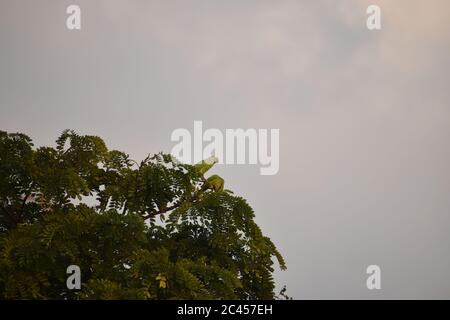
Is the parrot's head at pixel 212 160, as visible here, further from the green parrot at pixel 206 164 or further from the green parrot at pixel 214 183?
the green parrot at pixel 214 183

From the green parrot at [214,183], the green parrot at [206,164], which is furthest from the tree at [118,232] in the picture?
the green parrot at [206,164]

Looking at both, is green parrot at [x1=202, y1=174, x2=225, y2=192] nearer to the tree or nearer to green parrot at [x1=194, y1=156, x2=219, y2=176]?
the tree

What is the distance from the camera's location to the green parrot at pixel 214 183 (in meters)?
5.65

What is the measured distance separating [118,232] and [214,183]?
1.79m

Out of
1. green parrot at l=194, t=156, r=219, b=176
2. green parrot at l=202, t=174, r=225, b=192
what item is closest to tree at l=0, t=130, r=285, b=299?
green parrot at l=202, t=174, r=225, b=192

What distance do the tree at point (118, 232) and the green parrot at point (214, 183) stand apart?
48 millimetres

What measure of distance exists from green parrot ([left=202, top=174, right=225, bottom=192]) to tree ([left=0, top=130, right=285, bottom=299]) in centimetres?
5

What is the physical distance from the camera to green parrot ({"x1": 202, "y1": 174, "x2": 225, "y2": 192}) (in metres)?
5.65

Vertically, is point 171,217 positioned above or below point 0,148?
below

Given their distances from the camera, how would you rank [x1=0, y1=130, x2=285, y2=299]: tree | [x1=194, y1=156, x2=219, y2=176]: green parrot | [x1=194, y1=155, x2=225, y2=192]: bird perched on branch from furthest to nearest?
[x1=194, y1=156, x2=219, y2=176]: green parrot
[x1=194, y1=155, x2=225, y2=192]: bird perched on branch
[x1=0, y1=130, x2=285, y2=299]: tree
